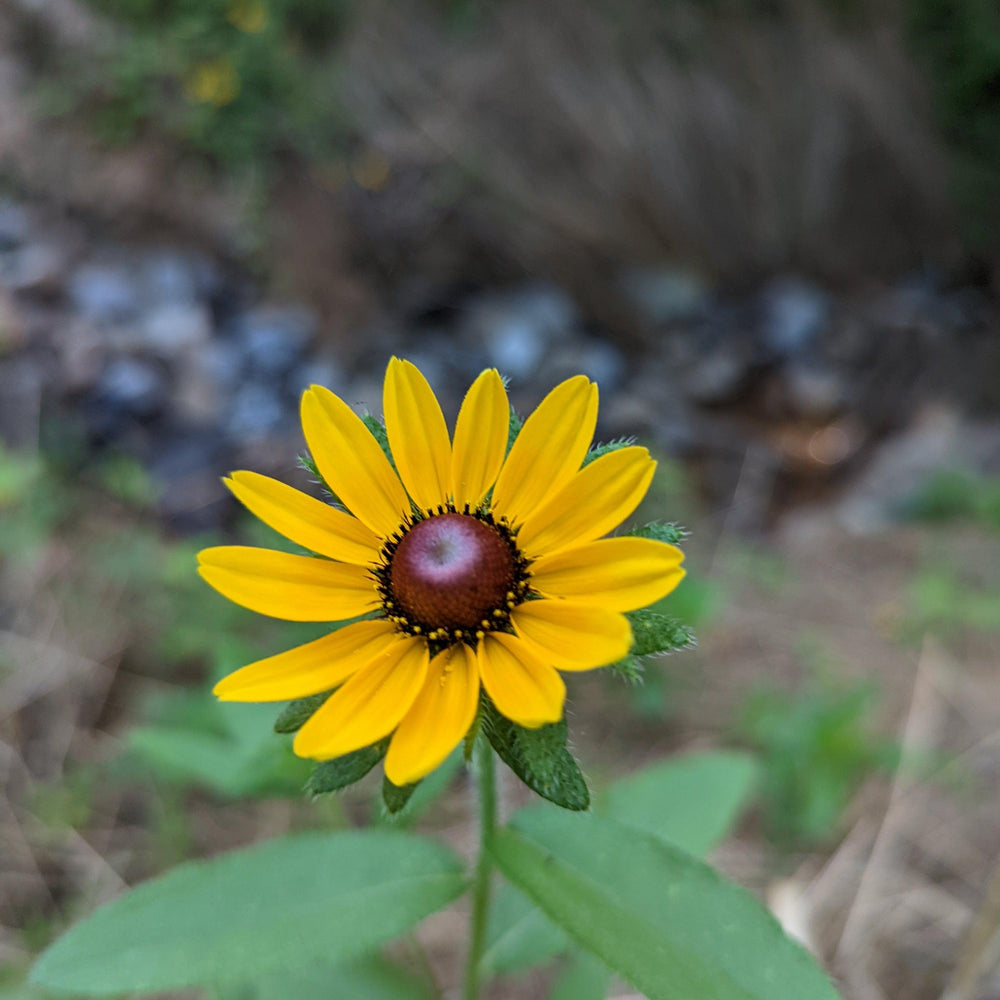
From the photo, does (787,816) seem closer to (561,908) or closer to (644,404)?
(561,908)

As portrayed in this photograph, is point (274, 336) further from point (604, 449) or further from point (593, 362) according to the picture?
point (604, 449)

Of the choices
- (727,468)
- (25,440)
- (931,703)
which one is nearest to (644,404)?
(727,468)

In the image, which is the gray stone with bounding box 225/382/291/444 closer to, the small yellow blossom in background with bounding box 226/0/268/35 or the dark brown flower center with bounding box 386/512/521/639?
the small yellow blossom in background with bounding box 226/0/268/35

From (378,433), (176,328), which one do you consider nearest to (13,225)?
(176,328)

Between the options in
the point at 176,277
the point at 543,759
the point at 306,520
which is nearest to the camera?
the point at 543,759

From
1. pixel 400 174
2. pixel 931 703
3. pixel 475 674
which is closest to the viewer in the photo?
pixel 475 674

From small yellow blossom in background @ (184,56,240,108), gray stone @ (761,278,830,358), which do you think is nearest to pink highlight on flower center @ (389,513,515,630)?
small yellow blossom in background @ (184,56,240,108)

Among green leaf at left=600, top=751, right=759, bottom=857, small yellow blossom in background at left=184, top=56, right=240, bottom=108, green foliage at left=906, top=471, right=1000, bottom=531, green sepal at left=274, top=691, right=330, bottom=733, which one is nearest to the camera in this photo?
green sepal at left=274, top=691, right=330, bottom=733
